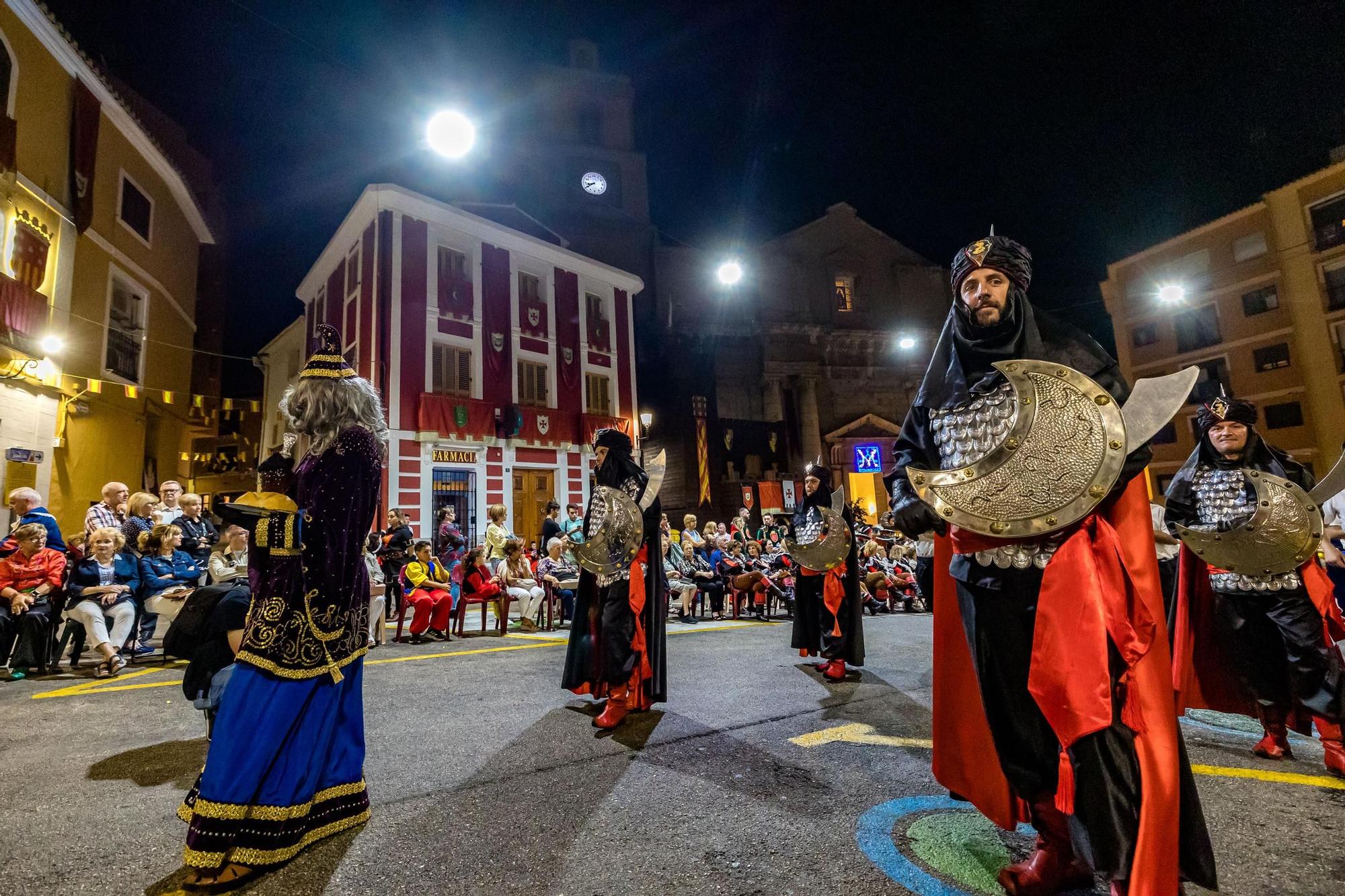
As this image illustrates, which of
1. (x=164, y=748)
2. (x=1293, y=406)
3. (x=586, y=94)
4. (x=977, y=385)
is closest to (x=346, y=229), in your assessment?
(x=586, y=94)

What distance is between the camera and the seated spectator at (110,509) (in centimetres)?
689

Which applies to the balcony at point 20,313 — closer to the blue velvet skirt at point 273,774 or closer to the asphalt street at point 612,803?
the asphalt street at point 612,803

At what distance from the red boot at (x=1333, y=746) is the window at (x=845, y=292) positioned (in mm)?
26819

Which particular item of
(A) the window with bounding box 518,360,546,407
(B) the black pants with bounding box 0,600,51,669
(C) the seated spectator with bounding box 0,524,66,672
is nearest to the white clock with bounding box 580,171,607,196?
(A) the window with bounding box 518,360,546,407

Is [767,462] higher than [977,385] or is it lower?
higher

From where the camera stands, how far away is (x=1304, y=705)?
10.5 ft

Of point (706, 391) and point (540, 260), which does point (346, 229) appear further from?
point (706, 391)

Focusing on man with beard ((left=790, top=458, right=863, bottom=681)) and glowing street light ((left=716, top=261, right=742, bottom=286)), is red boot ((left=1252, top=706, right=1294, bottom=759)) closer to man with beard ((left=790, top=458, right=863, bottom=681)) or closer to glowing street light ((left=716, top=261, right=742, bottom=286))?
man with beard ((left=790, top=458, right=863, bottom=681))

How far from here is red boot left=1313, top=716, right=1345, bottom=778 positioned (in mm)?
3004

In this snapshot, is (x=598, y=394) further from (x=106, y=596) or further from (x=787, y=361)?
(x=106, y=596)

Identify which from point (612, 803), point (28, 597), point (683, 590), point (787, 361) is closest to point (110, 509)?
point (28, 597)

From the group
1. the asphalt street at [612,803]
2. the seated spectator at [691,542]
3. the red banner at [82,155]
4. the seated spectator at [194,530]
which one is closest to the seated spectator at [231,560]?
the asphalt street at [612,803]

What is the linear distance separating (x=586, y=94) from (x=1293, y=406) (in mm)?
33100

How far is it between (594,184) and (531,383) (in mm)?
12150
